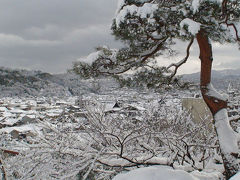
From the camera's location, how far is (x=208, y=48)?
18.4 feet

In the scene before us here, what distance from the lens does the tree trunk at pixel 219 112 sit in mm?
4832

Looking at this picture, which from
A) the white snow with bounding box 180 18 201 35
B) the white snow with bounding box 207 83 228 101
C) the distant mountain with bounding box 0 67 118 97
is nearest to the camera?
the white snow with bounding box 180 18 201 35

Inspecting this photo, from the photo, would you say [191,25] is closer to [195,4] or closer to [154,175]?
[195,4]

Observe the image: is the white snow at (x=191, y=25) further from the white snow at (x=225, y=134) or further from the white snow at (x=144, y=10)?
the white snow at (x=225, y=134)

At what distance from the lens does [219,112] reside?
17.6 ft

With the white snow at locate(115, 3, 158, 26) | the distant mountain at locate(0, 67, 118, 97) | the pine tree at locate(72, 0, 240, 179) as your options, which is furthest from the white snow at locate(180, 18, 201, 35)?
the distant mountain at locate(0, 67, 118, 97)

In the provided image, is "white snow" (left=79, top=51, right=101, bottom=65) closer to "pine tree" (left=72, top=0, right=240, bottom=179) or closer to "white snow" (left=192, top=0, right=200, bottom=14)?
"pine tree" (left=72, top=0, right=240, bottom=179)

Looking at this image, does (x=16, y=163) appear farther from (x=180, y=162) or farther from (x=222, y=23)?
(x=222, y=23)

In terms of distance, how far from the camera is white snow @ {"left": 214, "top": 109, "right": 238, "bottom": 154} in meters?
4.91

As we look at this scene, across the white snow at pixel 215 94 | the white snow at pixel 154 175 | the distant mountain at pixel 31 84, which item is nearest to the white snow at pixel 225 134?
the white snow at pixel 215 94

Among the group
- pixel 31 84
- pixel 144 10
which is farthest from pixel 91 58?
pixel 31 84

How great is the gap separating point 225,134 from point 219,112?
1.59ft

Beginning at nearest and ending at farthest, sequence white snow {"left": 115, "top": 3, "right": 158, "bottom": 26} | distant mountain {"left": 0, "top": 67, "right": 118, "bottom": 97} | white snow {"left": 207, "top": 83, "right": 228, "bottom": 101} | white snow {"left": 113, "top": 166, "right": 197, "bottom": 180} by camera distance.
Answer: white snow {"left": 113, "top": 166, "right": 197, "bottom": 180}, white snow {"left": 115, "top": 3, "right": 158, "bottom": 26}, white snow {"left": 207, "top": 83, "right": 228, "bottom": 101}, distant mountain {"left": 0, "top": 67, "right": 118, "bottom": 97}

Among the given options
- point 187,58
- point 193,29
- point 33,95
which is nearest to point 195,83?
point 187,58
